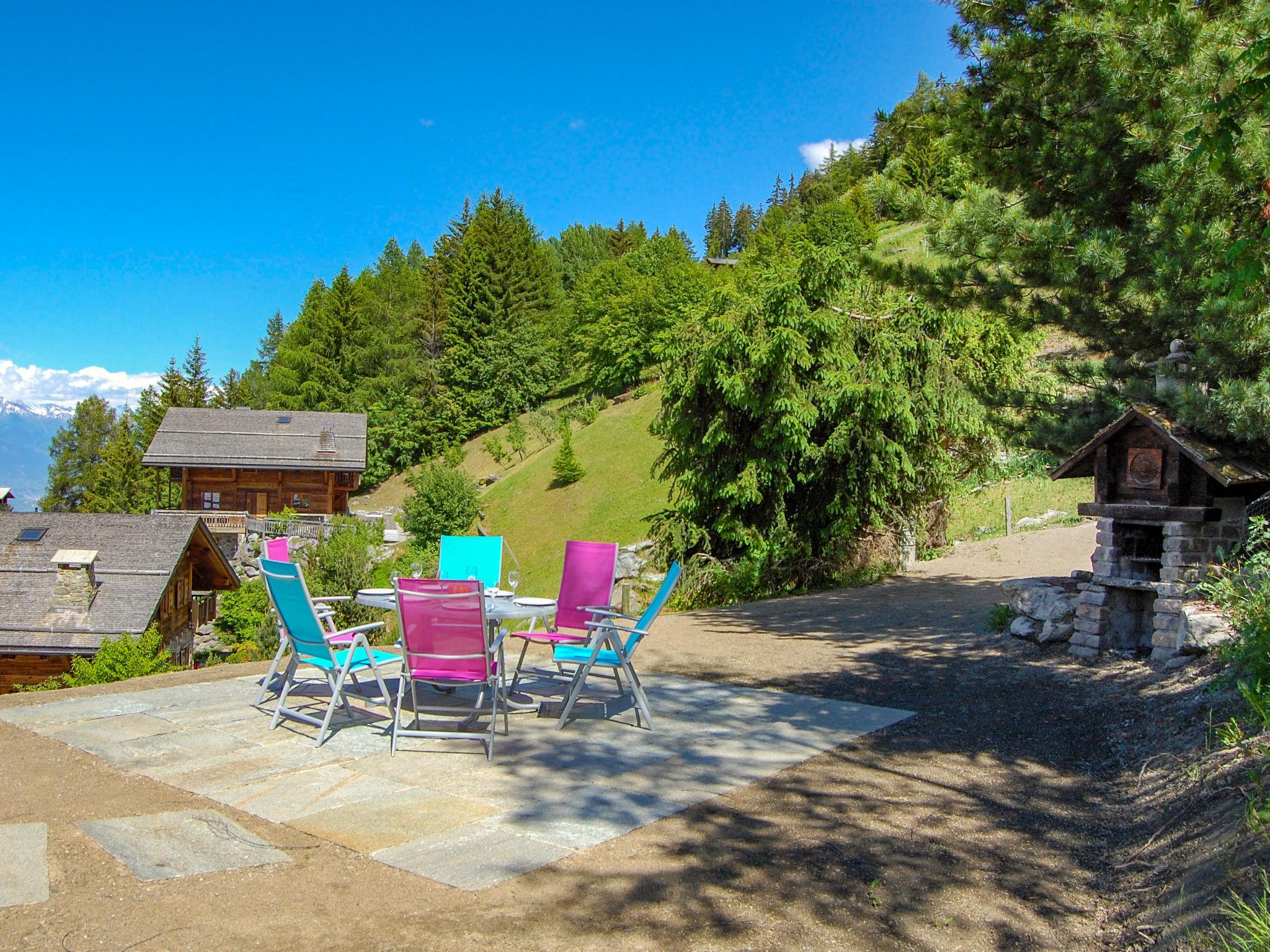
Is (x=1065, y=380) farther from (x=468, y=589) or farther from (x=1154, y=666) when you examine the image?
(x=468, y=589)

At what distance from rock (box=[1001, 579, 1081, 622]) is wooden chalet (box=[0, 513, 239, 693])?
40.8 feet

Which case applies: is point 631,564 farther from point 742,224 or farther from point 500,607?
point 742,224

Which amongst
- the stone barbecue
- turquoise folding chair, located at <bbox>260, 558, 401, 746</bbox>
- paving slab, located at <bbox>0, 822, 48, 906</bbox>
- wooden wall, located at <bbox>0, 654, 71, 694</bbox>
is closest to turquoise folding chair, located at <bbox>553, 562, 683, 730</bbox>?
turquoise folding chair, located at <bbox>260, 558, 401, 746</bbox>

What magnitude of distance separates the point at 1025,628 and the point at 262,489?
33.5 metres

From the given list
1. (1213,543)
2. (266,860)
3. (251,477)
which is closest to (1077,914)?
(266,860)

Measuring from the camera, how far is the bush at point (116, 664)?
38.2 feet

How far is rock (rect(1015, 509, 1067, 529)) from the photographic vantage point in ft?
63.3

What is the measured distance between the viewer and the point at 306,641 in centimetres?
542

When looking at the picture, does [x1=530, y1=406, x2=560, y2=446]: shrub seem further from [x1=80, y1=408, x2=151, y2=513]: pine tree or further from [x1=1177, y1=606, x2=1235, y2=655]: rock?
[x1=1177, y1=606, x2=1235, y2=655]: rock

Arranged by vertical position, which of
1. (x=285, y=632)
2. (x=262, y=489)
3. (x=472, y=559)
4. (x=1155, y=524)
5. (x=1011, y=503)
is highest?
(x=262, y=489)

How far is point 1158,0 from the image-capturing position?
472 cm

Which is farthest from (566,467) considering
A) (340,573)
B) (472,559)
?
(472,559)

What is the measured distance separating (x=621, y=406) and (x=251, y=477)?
1698cm

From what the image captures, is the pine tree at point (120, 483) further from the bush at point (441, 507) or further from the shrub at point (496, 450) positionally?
the bush at point (441, 507)
